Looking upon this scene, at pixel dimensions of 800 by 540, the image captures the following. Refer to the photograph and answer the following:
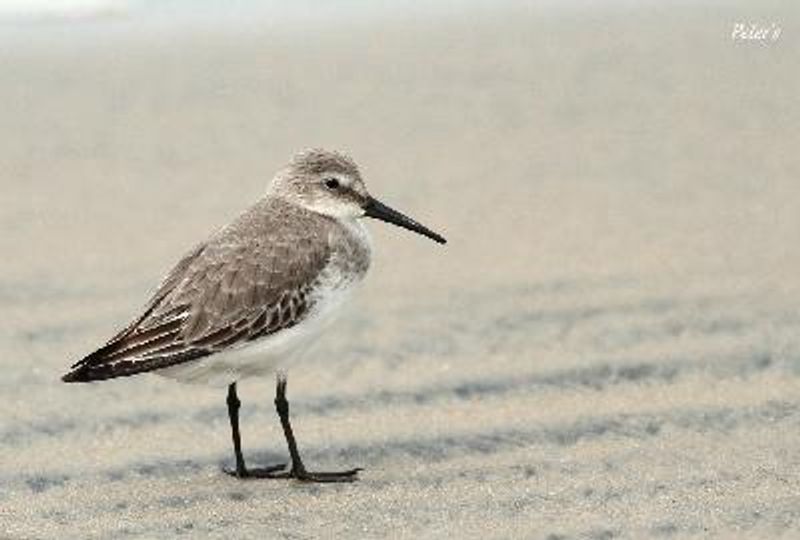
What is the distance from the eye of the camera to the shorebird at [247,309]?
18.3 feet

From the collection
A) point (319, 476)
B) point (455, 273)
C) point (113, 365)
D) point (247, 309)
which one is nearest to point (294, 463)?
point (319, 476)

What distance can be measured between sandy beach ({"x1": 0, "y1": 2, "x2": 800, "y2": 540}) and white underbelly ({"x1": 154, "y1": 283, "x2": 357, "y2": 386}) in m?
0.27

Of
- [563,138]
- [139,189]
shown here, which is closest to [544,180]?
[563,138]

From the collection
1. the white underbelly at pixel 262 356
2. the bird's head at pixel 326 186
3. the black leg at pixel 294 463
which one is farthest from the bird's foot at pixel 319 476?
the bird's head at pixel 326 186

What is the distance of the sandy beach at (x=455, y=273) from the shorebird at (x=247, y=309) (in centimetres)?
28

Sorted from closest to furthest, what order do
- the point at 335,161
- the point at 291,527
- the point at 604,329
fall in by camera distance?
the point at 291,527 → the point at 335,161 → the point at 604,329

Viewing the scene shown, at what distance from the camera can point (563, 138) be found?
9570mm

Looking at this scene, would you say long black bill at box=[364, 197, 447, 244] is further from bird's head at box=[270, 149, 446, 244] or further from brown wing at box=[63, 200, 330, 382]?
brown wing at box=[63, 200, 330, 382]

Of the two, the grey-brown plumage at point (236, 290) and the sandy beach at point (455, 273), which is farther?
the grey-brown plumage at point (236, 290)

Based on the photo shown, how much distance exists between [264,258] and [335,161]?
0.61 meters

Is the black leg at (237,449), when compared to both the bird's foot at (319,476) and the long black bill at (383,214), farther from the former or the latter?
the long black bill at (383,214)

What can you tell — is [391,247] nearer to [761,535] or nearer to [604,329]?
[604,329]

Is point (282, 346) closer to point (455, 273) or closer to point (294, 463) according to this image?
point (294, 463)

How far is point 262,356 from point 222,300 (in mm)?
208
